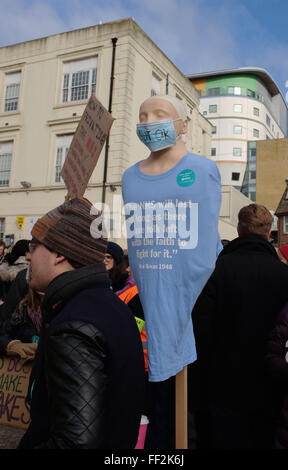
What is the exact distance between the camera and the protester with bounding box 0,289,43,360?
3.56 meters

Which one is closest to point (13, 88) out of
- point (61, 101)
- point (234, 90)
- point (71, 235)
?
point (61, 101)

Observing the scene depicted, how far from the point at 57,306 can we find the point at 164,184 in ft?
2.68

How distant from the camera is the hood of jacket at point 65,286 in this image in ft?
4.96

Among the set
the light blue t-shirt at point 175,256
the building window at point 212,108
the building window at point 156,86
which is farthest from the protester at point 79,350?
the building window at point 212,108

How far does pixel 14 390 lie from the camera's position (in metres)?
3.70

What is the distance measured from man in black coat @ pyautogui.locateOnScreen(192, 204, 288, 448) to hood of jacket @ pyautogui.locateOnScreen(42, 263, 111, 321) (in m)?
1.04

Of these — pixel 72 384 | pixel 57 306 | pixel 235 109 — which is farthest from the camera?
pixel 235 109

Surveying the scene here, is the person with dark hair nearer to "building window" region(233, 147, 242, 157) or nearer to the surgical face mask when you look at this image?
the surgical face mask

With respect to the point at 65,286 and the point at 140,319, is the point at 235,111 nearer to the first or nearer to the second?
the point at 140,319

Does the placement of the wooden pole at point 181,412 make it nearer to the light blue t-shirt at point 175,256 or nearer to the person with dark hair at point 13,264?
the light blue t-shirt at point 175,256


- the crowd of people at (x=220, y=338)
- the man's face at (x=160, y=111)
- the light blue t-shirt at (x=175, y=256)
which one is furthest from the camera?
the man's face at (x=160, y=111)
